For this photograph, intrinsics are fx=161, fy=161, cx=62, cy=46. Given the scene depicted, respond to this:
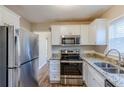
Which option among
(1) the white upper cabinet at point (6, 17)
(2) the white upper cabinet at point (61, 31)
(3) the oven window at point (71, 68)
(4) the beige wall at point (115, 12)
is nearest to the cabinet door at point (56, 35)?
(2) the white upper cabinet at point (61, 31)

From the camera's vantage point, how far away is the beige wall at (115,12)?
3.37m

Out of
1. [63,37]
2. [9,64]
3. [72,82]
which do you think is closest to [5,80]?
[9,64]

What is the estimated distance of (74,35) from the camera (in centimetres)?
549

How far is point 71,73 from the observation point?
4.98m

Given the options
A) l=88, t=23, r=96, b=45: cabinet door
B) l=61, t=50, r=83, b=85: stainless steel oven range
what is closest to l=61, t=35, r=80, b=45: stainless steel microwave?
l=88, t=23, r=96, b=45: cabinet door

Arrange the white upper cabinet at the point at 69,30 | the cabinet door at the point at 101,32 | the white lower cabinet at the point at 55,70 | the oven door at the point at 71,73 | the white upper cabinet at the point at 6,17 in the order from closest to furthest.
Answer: the white upper cabinet at the point at 6,17 → the cabinet door at the point at 101,32 → the oven door at the point at 71,73 → the white lower cabinet at the point at 55,70 → the white upper cabinet at the point at 69,30

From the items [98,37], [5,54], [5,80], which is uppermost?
[98,37]

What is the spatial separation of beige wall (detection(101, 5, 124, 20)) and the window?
120mm

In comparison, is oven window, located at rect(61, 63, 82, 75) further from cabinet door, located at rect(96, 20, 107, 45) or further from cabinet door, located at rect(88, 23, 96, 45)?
cabinet door, located at rect(96, 20, 107, 45)

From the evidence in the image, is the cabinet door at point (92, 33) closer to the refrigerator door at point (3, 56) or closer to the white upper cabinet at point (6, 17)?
the white upper cabinet at point (6, 17)

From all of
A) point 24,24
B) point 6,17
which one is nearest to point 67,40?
point 24,24

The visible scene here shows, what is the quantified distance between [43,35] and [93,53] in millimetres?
4151

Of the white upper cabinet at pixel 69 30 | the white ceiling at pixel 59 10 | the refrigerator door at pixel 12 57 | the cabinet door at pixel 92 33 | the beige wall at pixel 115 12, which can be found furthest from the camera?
the white upper cabinet at pixel 69 30
